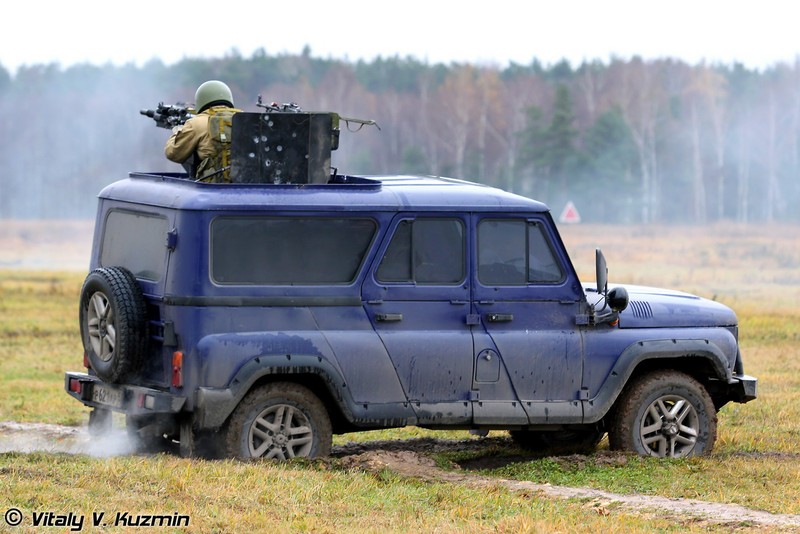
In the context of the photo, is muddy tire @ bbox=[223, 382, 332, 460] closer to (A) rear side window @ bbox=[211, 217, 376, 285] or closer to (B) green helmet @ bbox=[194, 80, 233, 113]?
(A) rear side window @ bbox=[211, 217, 376, 285]

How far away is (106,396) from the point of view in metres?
10.7

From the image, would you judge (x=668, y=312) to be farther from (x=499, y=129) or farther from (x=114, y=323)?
(x=499, y=129)

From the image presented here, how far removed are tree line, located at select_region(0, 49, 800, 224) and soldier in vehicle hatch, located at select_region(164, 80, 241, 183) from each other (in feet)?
189

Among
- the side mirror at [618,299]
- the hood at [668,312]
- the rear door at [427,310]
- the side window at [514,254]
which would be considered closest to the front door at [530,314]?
the side window at [514,254]

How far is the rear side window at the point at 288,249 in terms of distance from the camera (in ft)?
33.5

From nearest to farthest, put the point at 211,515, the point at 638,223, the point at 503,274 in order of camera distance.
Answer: the point at 211,515, the point at 503,274, the point at 638,223

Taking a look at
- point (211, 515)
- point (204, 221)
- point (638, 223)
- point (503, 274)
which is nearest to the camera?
point (211, 515)

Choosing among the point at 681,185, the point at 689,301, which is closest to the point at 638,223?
the point at 681,185

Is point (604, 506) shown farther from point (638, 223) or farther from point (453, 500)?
point (638, 223)

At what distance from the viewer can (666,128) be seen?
7662cm

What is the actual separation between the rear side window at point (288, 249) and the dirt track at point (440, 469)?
1.29m

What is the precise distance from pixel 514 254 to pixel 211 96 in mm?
2671

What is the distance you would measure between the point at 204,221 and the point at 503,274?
7.17ft

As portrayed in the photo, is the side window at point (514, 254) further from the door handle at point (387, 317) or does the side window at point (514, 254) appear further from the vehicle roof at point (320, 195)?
the door handle at point (387, 317)
